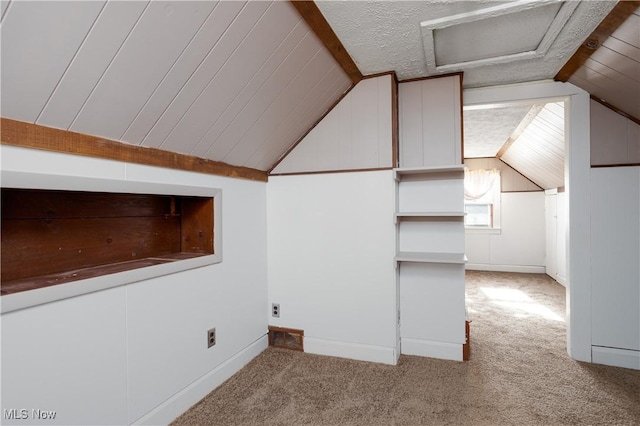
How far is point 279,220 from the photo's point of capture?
9.09ft

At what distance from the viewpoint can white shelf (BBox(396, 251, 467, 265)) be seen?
2342 mm

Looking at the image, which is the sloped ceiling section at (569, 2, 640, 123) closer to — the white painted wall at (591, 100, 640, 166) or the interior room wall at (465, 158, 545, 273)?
the white painted wall at (591, 100, 640, 166)

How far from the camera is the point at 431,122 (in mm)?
2598

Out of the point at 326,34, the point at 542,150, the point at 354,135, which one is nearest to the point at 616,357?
the point at 354,135

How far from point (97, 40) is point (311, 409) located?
206 centimetres

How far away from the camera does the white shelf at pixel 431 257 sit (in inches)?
92.2

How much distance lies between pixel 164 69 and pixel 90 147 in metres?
Result: 0.47

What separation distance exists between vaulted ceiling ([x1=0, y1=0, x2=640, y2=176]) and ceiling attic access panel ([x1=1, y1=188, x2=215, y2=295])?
15.0 inches

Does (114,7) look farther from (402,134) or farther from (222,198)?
(402,134)

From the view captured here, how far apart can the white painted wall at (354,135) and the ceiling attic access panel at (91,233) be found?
95 cm

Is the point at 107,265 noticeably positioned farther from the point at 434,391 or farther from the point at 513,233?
the point at 513,233

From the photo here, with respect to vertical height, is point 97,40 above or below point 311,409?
above

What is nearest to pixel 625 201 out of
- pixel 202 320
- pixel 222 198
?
pixel 222 198

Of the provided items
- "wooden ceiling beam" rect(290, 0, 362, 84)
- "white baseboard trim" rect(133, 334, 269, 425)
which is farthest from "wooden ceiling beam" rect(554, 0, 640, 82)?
"white baseboard trim" rect(133, 334, 269, 425)
